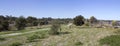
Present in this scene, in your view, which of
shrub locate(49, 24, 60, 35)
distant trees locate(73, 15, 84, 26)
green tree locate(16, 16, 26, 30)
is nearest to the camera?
shrub locate(49, 24, 60, 35)

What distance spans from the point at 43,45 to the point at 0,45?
4.39 metres

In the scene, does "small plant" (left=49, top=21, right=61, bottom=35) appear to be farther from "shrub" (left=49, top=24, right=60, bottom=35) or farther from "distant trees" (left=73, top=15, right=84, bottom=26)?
"distant trees" (left=73, top=15, right=84, bottom=26)

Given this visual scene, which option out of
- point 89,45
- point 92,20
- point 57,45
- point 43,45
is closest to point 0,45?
point 43,45

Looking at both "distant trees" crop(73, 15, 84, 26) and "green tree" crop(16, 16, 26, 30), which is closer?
"green tree" crop(16, 16, 26, 30)

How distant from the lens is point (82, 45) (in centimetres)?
1878

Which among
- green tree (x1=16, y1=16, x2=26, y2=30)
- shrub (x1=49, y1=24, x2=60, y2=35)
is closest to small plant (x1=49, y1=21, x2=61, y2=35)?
shrub (x1=49, y1=24, x2=60, y2=35)

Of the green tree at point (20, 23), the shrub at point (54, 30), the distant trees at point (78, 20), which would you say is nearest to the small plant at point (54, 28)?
the shrub at point (54, 30)

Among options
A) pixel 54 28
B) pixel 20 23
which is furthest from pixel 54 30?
pixel 20 23

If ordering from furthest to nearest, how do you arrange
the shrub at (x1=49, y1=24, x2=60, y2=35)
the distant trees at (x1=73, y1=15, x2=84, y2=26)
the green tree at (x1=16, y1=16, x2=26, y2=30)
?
the distant trees at (x1=73, y1=15, x2=84, y2=26) → the green tree at (x1=16, y1=16, x2=26, y2=30) → the shrub at (x1=49, y1=24, x2=60, y2=35)

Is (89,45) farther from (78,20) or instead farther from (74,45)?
(78,20)

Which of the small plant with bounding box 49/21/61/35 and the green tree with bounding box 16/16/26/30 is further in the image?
the green tree with bounding box 16/16/26/30

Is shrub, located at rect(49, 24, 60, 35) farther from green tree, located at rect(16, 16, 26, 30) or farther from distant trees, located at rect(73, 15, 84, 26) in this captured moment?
distant trees, located at rect(73, 15, 84, 26)

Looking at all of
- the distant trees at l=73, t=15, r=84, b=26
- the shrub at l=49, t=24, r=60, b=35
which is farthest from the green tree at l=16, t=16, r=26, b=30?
the distant trees at l=73, t=15, r=84, b=26

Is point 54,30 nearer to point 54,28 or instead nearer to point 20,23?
point 54,28
